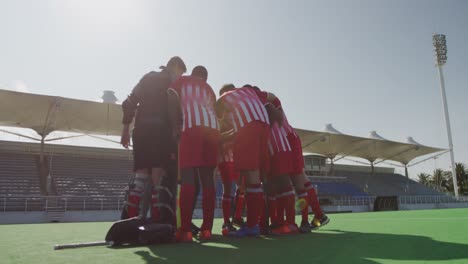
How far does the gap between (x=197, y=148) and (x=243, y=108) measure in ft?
2.40

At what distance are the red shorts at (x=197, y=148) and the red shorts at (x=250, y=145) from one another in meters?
0.29

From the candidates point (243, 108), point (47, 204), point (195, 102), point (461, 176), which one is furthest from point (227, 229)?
point (461, 176)

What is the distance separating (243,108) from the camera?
362 centimetres

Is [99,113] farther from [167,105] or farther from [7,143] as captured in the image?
[167,105]

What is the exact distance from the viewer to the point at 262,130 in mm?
3604

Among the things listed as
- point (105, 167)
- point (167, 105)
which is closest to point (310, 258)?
point (167, 105)

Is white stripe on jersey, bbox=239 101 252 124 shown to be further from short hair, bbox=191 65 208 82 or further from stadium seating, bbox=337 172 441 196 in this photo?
stadium seating, bbox=337 172 441 196

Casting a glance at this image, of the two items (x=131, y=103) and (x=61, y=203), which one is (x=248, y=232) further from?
(x=61, y=203)

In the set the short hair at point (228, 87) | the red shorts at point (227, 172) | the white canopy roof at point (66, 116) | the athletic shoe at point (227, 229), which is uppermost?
the white canopy roof at point (66, 116)

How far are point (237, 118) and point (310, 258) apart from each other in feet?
6.38

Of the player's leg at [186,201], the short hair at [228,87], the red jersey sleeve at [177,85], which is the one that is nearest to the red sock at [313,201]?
the short hair at [228,87]

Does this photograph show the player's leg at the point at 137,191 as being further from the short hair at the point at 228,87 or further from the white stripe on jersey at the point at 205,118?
the short hair at the point at 228,87

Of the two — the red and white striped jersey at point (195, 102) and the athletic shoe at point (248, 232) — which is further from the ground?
the red and white striped jersey at point (195, 102)

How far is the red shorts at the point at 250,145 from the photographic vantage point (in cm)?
341
